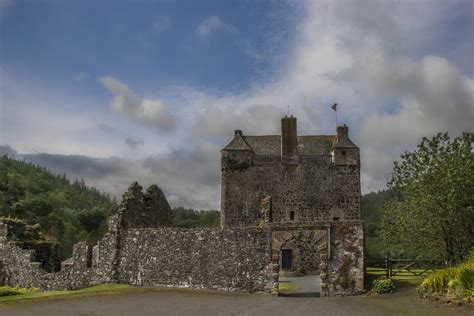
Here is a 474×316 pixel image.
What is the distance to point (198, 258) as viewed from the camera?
84.1 feet

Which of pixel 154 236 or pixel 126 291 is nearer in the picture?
pixel 126 291

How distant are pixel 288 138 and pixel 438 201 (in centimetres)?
2073

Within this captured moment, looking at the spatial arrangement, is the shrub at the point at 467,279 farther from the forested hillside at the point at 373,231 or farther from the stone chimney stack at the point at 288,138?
the stone chimney stack at the point at 288,138

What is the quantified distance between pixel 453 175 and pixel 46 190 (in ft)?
405

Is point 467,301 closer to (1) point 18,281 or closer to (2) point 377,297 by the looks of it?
(2) point 377,297

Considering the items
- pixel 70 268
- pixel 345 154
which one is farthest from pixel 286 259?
pixel 70 268

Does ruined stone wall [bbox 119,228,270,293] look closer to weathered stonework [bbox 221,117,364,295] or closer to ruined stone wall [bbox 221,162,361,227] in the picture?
weathered stonework [bbox 221,117,364,295]

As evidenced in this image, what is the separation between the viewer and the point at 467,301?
58.5 feet

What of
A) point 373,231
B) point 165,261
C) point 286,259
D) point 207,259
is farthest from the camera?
point 373,231

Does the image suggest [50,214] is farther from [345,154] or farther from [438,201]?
[438,201]

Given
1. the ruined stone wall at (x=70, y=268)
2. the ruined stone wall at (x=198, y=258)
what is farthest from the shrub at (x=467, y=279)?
the ruined stone wall at (x=70, y=268)

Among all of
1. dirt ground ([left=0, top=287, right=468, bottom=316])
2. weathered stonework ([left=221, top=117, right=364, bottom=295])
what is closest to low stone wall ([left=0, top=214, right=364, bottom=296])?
dirt ground ([left=0, top=287, right=468, bottom=316])

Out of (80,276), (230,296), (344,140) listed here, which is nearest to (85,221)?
(344,140)

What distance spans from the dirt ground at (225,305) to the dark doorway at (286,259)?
17261mm
